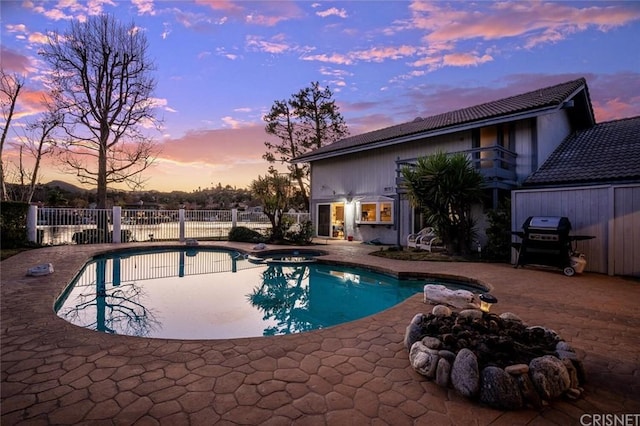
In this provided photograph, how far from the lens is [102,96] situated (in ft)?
50.5

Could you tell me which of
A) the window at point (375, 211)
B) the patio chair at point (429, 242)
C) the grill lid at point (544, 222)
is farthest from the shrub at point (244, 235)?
the grill lid at point (544, 222)

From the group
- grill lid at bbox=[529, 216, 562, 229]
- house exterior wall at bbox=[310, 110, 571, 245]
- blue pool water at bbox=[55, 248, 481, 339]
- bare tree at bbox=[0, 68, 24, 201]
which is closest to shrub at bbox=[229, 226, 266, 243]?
house exterior wall at bbox=[310, 110, 571, 245]

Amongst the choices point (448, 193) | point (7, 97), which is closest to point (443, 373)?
point (448, 193)

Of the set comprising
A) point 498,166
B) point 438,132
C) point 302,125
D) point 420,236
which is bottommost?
point 420,236

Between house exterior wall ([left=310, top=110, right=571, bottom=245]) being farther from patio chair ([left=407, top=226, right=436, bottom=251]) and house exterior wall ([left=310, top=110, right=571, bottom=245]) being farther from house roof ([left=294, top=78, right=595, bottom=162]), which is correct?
Answer: house roof ([left=294, top=78, right=595, bottom=162])

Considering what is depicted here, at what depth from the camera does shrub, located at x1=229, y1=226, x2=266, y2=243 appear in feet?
48.6

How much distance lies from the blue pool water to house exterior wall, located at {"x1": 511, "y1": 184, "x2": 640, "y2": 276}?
11.9 ft

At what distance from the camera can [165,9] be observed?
9.36 m

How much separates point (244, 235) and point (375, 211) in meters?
6.52

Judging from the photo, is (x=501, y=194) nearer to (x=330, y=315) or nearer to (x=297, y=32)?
(x=330, y=315)

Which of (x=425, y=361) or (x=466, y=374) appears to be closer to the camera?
(x=466, y=374)

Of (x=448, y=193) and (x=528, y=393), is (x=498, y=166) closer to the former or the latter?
(x=448, y=193)

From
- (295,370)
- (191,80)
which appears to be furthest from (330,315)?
(191,80)

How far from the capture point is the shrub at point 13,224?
10.6 m
